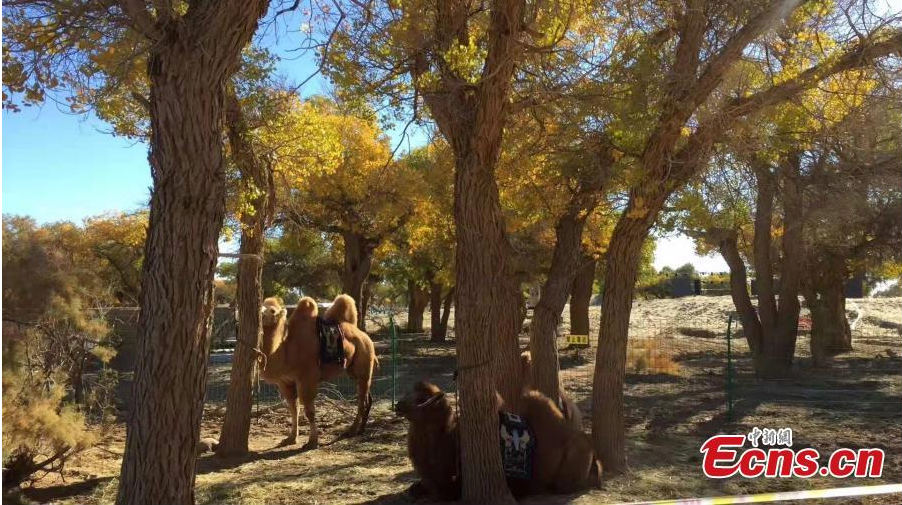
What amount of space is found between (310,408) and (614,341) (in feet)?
15.7

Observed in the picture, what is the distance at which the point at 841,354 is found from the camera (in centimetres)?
2284

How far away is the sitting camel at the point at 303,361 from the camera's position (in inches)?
404

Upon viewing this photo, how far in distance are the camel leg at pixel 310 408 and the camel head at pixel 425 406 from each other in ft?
12.3

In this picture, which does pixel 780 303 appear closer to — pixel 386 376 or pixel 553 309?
pixel 553 309

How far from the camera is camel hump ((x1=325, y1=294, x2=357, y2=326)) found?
1193cm

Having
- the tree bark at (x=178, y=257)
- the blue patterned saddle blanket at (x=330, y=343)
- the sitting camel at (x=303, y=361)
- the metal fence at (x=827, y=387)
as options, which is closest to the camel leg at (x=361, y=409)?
the sitting camel at (x=303, y=361)

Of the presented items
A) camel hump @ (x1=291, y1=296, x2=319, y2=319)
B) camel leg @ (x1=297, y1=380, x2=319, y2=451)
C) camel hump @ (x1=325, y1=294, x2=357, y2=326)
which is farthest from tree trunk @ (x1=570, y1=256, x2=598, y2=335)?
camel leg @ (x1=297, y1=380, x2=319, y2=451)

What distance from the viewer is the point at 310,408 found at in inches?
416

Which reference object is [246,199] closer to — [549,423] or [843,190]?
[549,423]

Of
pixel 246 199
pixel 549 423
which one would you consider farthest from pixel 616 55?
pixel 246 199

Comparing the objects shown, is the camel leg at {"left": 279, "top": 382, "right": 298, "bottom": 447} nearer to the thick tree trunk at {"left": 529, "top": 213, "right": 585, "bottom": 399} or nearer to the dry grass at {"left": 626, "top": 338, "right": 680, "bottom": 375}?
the thick tree trunk at {"left": 529, "top": 213, "right": 585, "bottom": 399}

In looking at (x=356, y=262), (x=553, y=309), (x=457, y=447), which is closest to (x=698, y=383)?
(x=553, y=309)

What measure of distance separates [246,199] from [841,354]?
21.0m

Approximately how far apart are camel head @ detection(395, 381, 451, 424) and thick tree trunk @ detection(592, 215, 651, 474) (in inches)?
83.0
